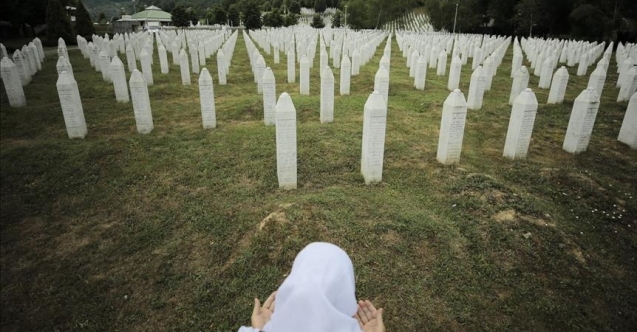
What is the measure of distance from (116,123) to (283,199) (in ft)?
18.0

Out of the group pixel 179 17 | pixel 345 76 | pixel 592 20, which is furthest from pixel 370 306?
pixel 179 17

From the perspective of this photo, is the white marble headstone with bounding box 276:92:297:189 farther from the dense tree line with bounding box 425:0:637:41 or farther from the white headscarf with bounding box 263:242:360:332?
the dense tree line with bounding box 425:0:637:41

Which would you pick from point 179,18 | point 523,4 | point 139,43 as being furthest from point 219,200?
point 179,18

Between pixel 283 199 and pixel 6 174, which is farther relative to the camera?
pixel 6 174

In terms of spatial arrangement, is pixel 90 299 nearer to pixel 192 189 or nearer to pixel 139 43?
pixel 192 189

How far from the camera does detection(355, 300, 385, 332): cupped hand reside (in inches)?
89.6

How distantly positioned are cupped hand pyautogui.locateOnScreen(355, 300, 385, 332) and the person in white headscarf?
0.62 m

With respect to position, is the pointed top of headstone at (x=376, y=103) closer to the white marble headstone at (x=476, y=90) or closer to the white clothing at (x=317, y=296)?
the white clothing at (x=317, y=296)

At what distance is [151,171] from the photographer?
21.2ft

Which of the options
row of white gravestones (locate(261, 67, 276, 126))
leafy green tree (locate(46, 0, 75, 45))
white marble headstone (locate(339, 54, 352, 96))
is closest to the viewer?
row of white gravestones (locate(261, 67, 276, 126))

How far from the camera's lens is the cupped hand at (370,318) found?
7.47 feet

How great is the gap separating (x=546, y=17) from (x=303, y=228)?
38.2 metres

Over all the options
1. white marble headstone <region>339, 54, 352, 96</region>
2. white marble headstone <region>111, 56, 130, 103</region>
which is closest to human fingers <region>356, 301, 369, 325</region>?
white marble headstone <region>339, 54, 352, 96</region>

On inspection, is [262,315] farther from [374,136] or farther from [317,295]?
[374,136]
